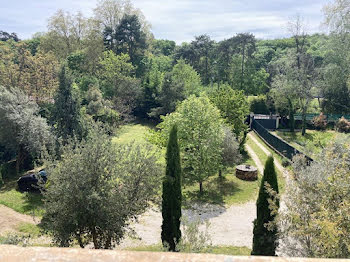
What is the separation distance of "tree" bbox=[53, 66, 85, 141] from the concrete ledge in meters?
21.6

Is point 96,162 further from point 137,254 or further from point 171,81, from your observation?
A: point 171,81

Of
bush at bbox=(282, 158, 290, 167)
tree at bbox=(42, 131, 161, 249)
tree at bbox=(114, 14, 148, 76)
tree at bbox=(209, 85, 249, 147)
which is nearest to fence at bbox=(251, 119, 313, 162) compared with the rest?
bush at bbox=(282, 158, 290, 167)

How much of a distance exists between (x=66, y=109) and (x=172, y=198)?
1463cm

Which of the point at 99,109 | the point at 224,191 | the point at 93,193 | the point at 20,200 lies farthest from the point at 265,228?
the point at 99,109

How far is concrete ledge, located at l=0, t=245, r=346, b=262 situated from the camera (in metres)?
1.80

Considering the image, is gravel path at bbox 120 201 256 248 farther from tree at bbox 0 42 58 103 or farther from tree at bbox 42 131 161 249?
tree at bbox 0 42 58 103

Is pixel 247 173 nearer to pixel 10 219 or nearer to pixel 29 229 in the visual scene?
pixel 29 229

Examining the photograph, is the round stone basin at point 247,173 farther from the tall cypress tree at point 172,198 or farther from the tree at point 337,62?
the tree at point 337,62

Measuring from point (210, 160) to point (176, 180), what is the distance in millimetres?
7148

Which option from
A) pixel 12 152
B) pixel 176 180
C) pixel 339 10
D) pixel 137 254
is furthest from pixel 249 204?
pixel 339 10

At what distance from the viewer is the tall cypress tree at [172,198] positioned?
12086 mm

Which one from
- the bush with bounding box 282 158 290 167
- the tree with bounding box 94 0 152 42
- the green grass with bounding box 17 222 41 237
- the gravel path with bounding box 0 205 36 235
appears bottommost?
the green grass with bounding box 17 222 41 237

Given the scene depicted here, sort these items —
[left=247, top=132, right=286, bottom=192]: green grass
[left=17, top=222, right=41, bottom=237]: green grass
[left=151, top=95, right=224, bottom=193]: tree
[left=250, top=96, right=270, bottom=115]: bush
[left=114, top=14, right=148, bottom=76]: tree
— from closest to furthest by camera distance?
[left=17, top=222, right=41, bottom=237]: green grass, [left=151, top=95, right=224, bottom=193]: tree, [left=247, top=132, right=286, bottom=192]: green grass, [left=250, top=96, right=270, bottom=115]: bush, [left=114, top=14, right=148, bottom=76]: tree

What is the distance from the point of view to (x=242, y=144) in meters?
27.9
